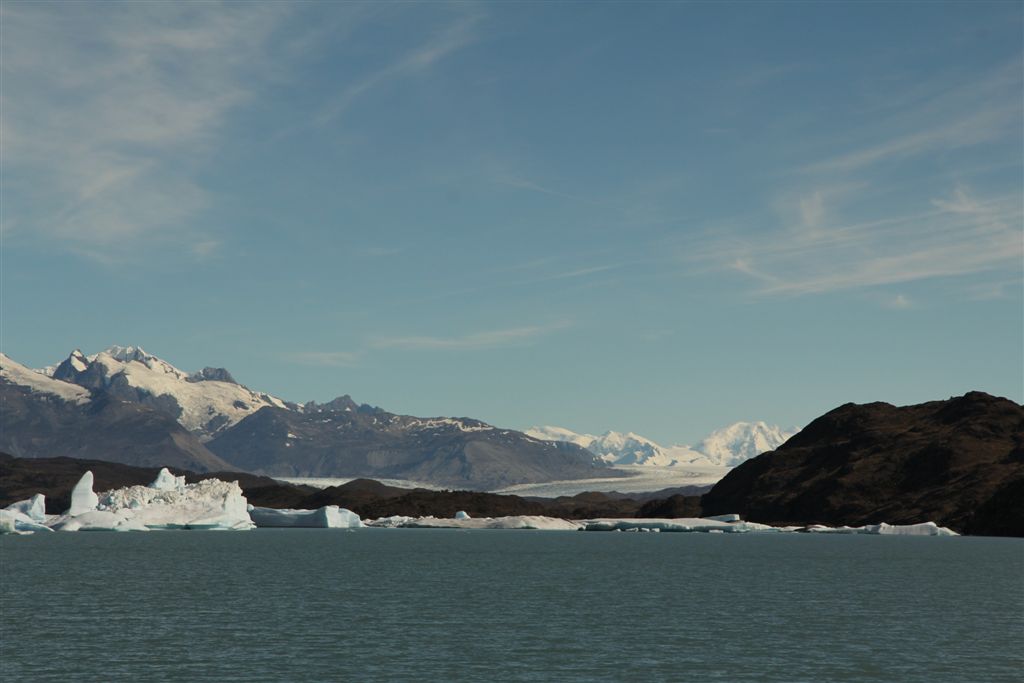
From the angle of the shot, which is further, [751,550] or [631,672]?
[751,550]

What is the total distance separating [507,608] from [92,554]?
97.1 meters

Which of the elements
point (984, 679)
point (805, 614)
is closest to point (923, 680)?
point (984, 679)

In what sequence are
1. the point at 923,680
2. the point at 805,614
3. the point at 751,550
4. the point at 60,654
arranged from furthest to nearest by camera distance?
the point at 751,550, the point at 805,614, the point at 60,654, the point at 923,680

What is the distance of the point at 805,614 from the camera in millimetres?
79875

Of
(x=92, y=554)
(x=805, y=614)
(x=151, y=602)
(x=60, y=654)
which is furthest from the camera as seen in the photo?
(x=92, y=554)

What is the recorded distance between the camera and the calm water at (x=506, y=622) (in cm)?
5506

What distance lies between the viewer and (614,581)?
367ft

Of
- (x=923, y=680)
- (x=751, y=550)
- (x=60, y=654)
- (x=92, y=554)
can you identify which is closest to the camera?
(x=923, y=680)

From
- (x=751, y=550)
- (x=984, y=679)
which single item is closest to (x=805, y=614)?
(x=984, y=679)

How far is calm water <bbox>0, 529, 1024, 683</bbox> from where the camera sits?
5506 centimetres

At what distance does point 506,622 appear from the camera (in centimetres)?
7406

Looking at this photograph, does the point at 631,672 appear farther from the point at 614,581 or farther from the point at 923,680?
the point at 614,581

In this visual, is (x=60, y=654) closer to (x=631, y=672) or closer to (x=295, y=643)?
(x=295, y=643)

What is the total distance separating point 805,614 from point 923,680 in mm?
27261
